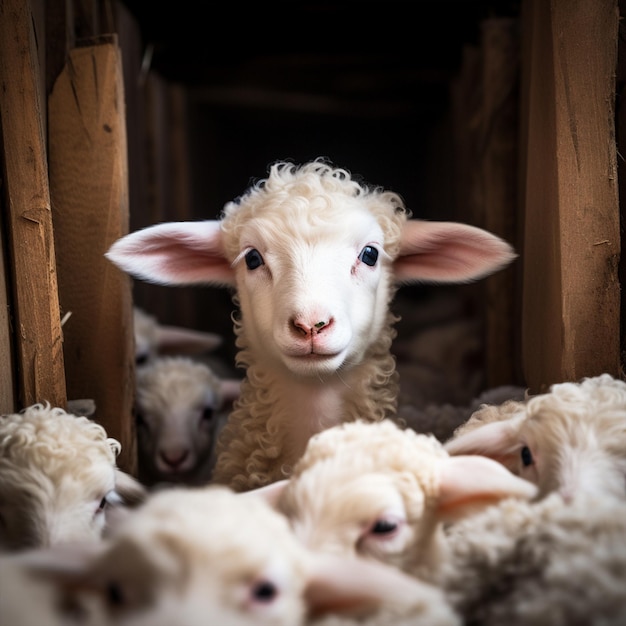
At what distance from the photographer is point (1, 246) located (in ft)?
9.15

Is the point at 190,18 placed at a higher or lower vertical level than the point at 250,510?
higher

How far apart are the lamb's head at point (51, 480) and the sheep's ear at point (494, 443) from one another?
47.2 inches

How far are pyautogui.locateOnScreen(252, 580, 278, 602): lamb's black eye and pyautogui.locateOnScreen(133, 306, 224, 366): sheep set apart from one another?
3.55 metres

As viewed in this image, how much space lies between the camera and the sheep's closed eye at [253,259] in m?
3.19

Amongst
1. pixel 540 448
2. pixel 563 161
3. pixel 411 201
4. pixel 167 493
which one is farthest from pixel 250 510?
pixel 411 201

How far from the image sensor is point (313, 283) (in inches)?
114

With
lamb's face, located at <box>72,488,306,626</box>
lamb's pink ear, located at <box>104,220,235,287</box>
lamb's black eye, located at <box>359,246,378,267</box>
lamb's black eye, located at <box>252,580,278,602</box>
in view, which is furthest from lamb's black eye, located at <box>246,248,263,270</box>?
lamb's black eye, located at <box>252,580,278,602</box>

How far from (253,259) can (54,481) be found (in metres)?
1.28

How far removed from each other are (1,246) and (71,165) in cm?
69

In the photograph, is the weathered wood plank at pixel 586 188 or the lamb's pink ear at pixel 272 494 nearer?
the lamb's pink ear at pixel 272 494

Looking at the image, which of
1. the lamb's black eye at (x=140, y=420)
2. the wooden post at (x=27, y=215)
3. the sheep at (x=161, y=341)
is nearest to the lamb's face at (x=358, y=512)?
the wooden post at (x=27, y=215)

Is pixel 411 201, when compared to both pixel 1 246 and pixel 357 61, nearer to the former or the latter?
pixel 357 61

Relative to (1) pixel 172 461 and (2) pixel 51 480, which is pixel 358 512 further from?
(1) pixel 172 461

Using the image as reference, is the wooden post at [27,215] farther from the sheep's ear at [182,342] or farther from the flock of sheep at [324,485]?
the sheep's ear at [182,342]
